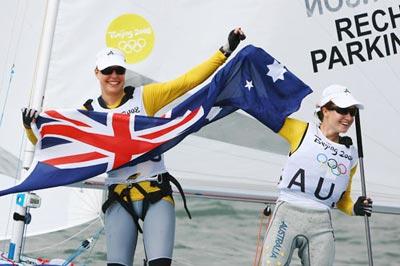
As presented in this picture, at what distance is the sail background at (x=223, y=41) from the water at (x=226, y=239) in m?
2.68

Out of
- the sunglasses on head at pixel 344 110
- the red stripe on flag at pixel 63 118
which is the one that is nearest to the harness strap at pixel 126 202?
the red stripe on flag at pixel 63 118

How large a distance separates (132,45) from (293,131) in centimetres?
152

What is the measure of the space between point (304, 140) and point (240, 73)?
551mm

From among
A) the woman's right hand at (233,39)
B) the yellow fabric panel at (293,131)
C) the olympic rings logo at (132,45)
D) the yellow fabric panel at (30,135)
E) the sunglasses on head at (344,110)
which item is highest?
the olympic rings logo at (132,45)

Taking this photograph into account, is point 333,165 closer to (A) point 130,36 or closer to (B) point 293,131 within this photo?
(B) point 293,131

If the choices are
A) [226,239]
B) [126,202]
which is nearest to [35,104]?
[126,202]

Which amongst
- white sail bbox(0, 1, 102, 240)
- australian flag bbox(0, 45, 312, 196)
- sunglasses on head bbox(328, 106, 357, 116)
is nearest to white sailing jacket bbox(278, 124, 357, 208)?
sunglasses on head bbox(328, 106, 357, 116)

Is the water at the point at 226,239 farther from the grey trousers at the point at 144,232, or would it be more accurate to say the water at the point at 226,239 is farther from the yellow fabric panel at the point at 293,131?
the yellow fabric panel at the point at 293,131

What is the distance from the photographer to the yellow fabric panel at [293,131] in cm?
502

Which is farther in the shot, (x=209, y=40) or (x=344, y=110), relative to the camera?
(x=209, y=40)

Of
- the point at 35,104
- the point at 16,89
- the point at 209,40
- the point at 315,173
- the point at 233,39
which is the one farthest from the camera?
the point at 16,89

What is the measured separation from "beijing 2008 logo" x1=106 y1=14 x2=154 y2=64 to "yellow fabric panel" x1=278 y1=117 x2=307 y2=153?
4.64ft

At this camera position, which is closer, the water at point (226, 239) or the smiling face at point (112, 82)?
the smiling face at point (112, 82)

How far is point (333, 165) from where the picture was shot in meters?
4.97
